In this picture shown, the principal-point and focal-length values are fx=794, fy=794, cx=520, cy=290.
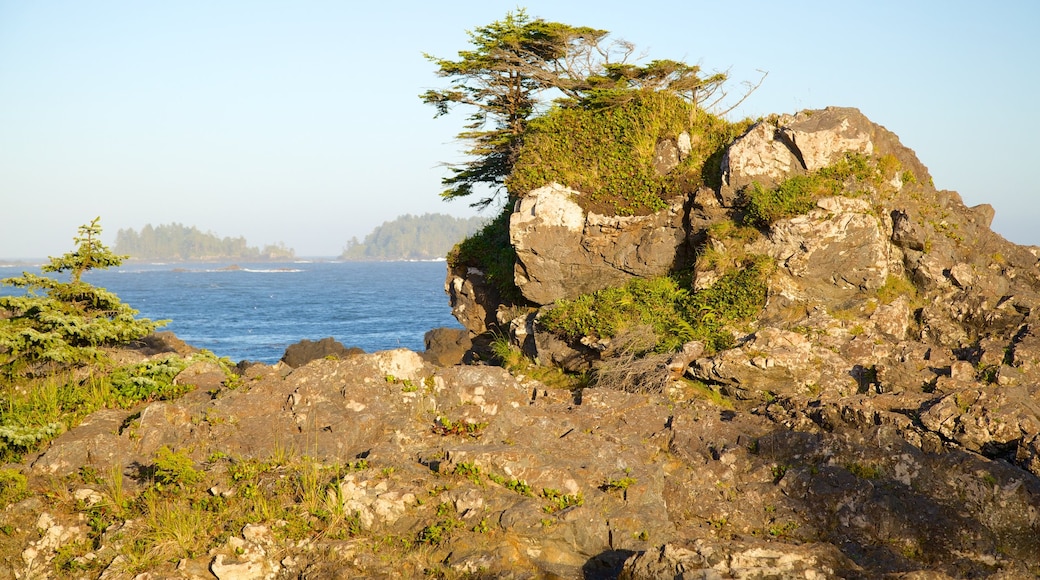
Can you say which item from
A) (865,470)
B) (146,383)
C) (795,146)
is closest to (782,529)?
(865,470)

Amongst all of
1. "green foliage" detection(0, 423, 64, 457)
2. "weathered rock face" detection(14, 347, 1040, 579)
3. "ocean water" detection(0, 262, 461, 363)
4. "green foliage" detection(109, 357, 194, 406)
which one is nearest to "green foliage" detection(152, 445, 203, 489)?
"weathered rock face" detection(14, 347, 1040, 579)

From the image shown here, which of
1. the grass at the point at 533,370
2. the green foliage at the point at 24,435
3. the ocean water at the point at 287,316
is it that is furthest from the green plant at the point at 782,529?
the ocean water at the point at 287,316

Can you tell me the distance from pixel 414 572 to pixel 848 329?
1015 centimetres

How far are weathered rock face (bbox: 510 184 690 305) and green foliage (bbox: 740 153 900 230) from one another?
199 cm

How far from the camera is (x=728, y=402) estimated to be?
14.5 meters

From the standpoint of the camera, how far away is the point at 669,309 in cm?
1692

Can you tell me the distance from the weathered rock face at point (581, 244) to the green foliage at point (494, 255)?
2.07m

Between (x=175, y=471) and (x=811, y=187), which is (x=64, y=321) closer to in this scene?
(x=175, y=471)

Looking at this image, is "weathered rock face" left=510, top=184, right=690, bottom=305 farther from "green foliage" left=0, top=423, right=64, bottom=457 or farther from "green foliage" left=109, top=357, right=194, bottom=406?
"green foliage" left=0, top=423, right=64, bottom=457

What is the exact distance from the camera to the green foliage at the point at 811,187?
1633 centimetres

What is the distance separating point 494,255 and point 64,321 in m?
12.1

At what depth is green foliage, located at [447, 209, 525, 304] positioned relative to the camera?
21.4 m

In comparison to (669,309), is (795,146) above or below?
above

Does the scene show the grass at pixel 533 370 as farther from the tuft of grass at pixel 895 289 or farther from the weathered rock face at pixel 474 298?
the tuft of grass at pixel 895 289
